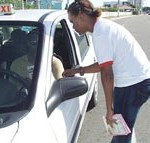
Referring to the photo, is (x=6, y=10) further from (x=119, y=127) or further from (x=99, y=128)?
Result: (x=99, y=128)

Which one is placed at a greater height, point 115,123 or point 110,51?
point 110,51

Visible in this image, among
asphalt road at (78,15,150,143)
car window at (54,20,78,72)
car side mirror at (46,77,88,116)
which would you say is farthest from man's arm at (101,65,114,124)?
asphalt road at (78,15,150,143)

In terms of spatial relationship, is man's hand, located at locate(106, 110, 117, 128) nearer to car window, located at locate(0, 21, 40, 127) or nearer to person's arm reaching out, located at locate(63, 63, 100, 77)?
person's arm reaching out, located at locate(63, 63, 100, 77)

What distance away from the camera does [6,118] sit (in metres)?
2.88

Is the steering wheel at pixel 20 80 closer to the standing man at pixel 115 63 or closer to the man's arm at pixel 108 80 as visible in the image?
the standing man at pixel 115 63

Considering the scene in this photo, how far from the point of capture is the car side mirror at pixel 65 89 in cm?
325

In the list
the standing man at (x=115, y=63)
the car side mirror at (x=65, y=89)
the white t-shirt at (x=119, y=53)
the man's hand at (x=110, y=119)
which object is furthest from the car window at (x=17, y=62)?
the man's hand at (x=110, y=119)

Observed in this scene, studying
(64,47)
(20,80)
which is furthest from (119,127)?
(64,47)

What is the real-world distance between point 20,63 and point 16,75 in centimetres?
21

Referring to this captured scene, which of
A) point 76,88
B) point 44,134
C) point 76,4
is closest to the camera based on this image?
point 44,134

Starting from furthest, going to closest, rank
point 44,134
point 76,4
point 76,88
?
point 76,4, point 76,88, point 44,134

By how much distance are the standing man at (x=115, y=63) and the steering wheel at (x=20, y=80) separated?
55 centimetres

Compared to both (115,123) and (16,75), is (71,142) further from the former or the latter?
(16,75)

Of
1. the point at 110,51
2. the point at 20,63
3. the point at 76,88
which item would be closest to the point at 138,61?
the point at 110,51
